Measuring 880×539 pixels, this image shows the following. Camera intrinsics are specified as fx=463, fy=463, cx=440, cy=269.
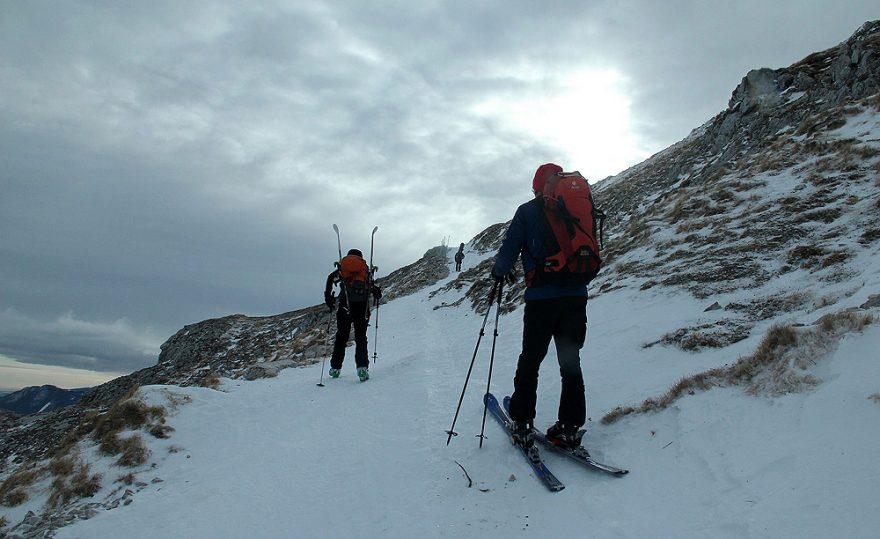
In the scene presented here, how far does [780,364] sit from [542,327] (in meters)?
2.36

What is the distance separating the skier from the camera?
513cm

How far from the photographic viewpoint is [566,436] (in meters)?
5.11

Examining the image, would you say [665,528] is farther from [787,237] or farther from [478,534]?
[787,237]

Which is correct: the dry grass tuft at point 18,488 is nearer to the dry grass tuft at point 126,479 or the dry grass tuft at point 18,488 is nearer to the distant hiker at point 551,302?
the dry grass tuft at point 126,479

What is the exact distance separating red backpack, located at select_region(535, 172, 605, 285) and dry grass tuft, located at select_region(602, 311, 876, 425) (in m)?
1.76

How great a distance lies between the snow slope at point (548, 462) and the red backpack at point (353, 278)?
2801mm

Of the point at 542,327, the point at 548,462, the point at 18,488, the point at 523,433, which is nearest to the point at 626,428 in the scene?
the point at 548,462

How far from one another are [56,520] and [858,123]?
24431 millimetres

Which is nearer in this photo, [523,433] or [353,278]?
[523,433]

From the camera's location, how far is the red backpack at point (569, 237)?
4984 millimetres

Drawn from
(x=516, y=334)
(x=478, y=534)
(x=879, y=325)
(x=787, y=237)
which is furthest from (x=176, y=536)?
(x=787, y=237)

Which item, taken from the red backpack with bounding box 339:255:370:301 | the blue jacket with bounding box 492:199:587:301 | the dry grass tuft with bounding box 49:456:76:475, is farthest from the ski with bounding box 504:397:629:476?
the dry grass tuft with bounding box 49:456:76:475

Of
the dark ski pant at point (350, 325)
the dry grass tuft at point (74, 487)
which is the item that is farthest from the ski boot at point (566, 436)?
the dark ski pant at point (350, 325)

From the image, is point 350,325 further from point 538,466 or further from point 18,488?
point 538,466
